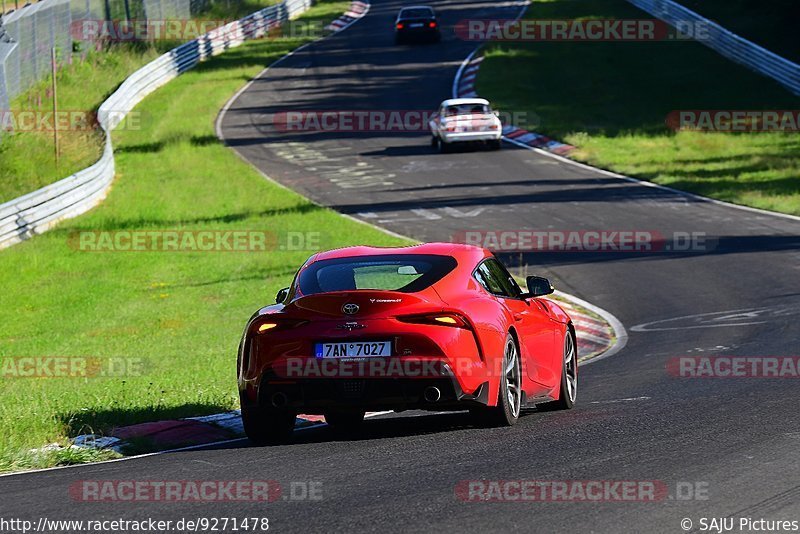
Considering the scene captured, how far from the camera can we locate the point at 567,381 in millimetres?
10711

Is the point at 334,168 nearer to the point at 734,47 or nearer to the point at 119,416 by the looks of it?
the point at 734,47

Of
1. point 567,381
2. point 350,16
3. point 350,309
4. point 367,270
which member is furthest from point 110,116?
point 350,309

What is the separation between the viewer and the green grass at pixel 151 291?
10.9m

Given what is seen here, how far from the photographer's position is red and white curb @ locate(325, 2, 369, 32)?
63062 millimetres

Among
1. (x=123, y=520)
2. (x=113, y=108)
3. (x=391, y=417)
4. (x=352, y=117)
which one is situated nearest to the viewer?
(x=123, y=520)

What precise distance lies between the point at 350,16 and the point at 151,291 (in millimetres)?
47489

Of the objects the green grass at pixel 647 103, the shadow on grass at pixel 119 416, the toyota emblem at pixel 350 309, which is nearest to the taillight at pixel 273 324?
the toyota emblem at pixel 350 309

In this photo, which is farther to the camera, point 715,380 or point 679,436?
point 715,380

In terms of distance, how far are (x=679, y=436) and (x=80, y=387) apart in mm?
6405

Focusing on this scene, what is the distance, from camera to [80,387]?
1256 centimetres

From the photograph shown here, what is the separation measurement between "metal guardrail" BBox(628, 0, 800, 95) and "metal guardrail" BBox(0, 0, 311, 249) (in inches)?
689

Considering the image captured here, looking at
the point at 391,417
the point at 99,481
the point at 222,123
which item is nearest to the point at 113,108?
the point at 222,123

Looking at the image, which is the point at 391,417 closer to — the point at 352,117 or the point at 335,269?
the point at 335,269

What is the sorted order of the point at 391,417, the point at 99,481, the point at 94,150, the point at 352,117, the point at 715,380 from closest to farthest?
the point at 99,481
the point at 391,417
the point at 715,380
the point at 94,150
the point at 352,117
